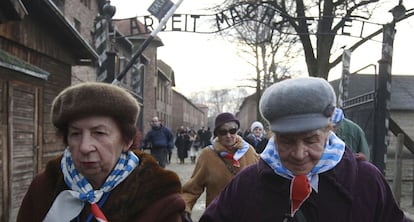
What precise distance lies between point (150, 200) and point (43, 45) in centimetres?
767

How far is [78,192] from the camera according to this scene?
2.23 m

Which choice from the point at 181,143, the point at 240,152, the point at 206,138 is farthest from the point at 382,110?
the point at 206,138

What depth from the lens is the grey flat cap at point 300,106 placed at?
6.02 ft

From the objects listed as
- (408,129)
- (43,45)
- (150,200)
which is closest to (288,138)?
(150,200)

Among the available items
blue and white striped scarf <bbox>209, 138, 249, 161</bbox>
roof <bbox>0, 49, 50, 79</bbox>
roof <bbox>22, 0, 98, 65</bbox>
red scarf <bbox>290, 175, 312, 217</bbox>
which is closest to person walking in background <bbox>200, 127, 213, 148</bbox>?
roof <bbox>22, 0, 98, 65</bbox>

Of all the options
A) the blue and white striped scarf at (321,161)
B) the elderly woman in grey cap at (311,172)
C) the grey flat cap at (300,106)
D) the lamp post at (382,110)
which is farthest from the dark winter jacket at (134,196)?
the lamp post at (382,110)

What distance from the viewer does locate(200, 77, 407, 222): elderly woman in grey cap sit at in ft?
6.07

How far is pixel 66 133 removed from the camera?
228 centimetres

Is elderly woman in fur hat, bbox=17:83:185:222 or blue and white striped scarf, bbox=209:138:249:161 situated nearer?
elderly woman in fur hat, bbox=17:83:185:222

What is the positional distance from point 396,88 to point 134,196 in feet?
105

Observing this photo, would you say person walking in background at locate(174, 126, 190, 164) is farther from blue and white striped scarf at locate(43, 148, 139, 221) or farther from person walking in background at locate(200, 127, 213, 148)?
blue and white striped scarf at locate(43, 148, 139, 221)

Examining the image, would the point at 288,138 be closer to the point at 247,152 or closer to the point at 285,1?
the point at 247,152

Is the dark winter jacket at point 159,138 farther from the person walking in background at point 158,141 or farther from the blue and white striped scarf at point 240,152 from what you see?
the blue and white striped scarf at point 240,152

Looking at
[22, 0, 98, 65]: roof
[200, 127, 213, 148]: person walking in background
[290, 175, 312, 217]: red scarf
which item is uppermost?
[22, 0, 98, 65]: roof
